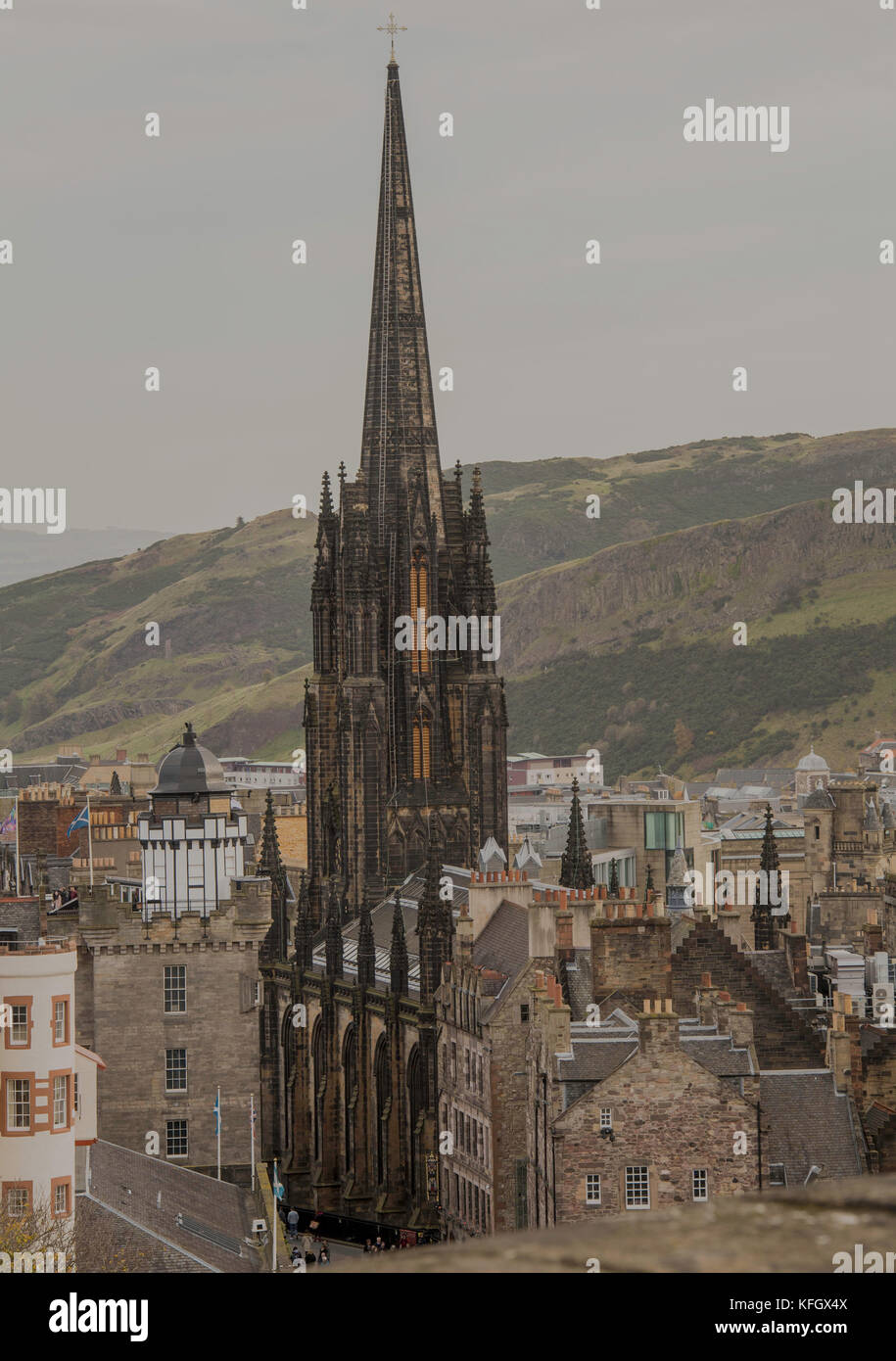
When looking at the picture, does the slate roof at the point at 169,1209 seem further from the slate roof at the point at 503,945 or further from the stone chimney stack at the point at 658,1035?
the slate roof at the point at 503,945

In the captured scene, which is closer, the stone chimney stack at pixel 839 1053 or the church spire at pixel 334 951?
the stone chimney stack at pixel 839 1053

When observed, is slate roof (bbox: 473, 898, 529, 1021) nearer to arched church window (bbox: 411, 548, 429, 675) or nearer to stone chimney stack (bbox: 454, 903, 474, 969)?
stone chimney stack (bbox: 454, 903, 474, 969)

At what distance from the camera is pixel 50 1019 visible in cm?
5359

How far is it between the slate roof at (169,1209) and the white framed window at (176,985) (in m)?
12.5

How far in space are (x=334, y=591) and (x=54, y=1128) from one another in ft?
228

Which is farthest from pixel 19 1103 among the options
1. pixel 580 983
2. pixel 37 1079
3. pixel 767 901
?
pixel 767 901

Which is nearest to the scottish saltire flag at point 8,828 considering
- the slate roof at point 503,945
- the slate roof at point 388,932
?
the slate roof at point 388,932

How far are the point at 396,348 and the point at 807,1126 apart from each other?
68.6 m

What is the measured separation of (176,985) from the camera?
81.3m

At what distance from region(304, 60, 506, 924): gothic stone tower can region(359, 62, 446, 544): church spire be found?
7cm

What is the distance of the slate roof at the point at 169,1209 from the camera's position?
166ft

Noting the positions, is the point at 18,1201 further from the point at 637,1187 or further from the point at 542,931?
the point at 542,931

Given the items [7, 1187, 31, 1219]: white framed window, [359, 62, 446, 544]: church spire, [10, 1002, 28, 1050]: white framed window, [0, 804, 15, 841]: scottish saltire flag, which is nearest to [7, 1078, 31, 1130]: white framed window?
[10, 1002, 28, 1050]: white framed window

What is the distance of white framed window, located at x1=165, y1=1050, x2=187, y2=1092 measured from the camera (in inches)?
3172
